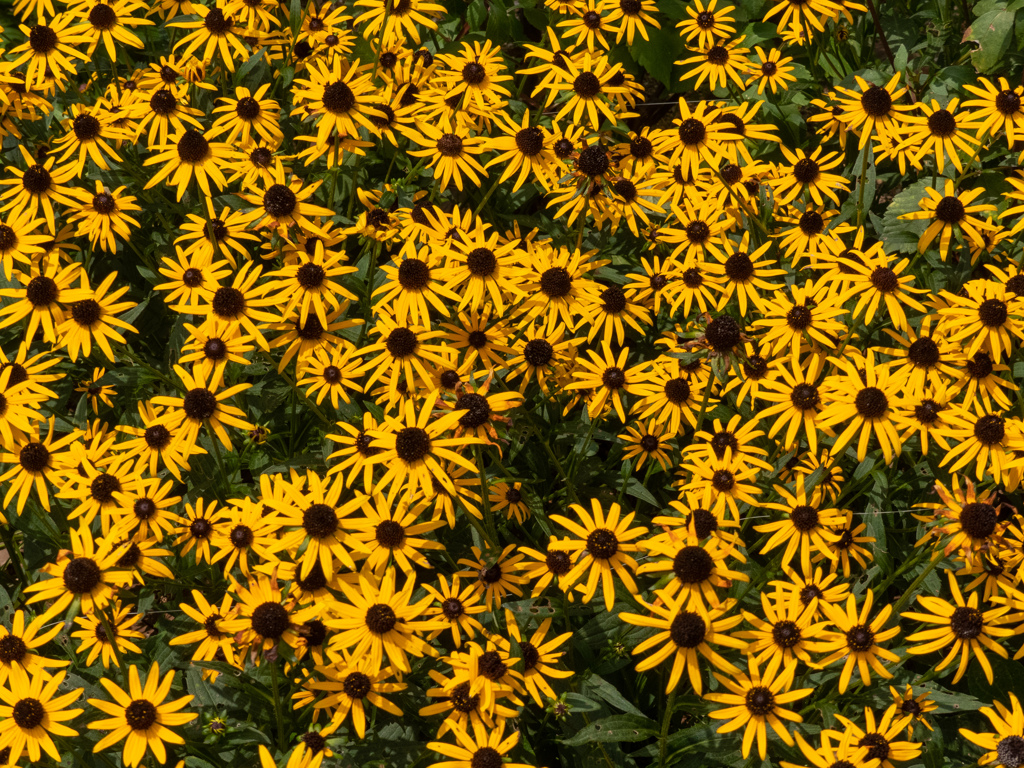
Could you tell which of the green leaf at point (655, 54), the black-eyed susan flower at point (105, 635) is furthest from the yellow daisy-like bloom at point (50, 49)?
the green leaf at point (655, 54)

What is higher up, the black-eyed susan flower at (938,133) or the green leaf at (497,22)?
the green leaf at (497,22)

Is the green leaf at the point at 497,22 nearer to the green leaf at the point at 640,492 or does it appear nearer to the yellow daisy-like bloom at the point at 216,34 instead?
the yellow daisy-like bloom at the point at 216,34

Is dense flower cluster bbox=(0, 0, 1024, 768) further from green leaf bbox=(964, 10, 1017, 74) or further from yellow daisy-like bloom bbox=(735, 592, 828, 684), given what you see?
green leaf bbox=(964, 10, 1017, 74)

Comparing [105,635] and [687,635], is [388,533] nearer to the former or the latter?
[687,635]

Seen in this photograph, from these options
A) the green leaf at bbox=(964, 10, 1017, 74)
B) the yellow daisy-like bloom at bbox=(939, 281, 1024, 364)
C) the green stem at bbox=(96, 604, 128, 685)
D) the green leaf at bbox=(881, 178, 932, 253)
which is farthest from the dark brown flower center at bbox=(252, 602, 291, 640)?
the green leaf at bbox=(964, 10, 1017, 74)

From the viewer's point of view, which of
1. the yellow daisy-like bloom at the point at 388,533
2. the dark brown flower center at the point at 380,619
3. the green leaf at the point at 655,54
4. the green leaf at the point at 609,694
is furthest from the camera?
the green leaf at the point at 655,54

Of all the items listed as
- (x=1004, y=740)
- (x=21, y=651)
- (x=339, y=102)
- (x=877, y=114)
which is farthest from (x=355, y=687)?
(x=877, y=114)

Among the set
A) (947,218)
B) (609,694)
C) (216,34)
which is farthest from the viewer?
Result: (216,34)
